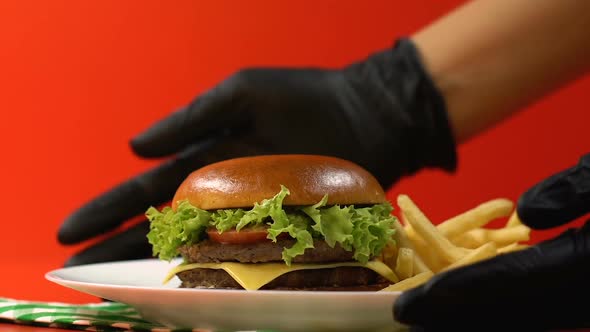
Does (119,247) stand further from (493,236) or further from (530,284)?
(530,284)

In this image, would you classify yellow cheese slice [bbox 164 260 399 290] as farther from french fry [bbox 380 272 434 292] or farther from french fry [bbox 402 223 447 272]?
french fry [bbox 402 223 447 272]

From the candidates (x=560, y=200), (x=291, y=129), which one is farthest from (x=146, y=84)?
(x=560, y=200)

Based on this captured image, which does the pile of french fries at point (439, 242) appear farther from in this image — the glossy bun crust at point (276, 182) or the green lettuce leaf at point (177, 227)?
the green lettuce leaf at point (177, 227)

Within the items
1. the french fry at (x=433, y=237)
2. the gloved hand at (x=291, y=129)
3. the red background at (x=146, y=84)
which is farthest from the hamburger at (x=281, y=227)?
the red background at (x=146, y=84)

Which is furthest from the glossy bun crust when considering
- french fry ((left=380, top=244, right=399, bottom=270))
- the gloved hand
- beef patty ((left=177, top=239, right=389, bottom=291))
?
the gloved hand

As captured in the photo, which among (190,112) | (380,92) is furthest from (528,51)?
(190,112)

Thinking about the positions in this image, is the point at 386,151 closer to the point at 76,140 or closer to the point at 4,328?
the point at 4,328
